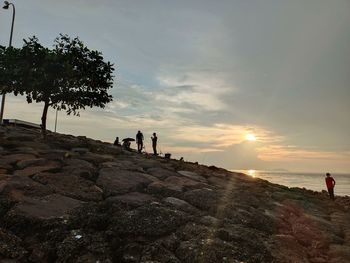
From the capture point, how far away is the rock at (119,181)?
14.9 metres

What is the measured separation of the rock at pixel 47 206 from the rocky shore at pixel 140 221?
0.03 meters

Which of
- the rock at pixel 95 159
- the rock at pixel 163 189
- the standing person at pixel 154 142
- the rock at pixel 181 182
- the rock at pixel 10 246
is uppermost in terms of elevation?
the standing person at pixel 154 142

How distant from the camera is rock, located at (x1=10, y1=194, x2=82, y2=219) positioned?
11.3 m

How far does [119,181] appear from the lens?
1598 centimetres

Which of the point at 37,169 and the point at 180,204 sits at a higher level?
the point at 37,169

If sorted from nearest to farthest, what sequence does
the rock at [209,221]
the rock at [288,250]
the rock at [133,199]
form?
the rock at [288,250] < the rock at [209,221] < the rock at [133,199]

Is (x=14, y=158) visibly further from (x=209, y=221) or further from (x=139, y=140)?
(x=139, y=140)

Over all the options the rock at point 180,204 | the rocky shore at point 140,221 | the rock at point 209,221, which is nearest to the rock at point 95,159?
the rocky shore at point 140,221

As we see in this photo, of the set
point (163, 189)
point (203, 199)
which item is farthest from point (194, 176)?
point (203, 199)

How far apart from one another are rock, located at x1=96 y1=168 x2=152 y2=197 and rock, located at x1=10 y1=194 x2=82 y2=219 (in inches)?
73.2

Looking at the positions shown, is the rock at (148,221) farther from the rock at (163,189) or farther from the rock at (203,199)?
the rock at (163,189)

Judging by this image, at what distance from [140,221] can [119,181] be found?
4654 millimetres

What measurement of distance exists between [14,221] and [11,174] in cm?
A: 476

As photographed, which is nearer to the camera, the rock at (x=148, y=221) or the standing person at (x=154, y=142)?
the rock at (x=148, y=221)
